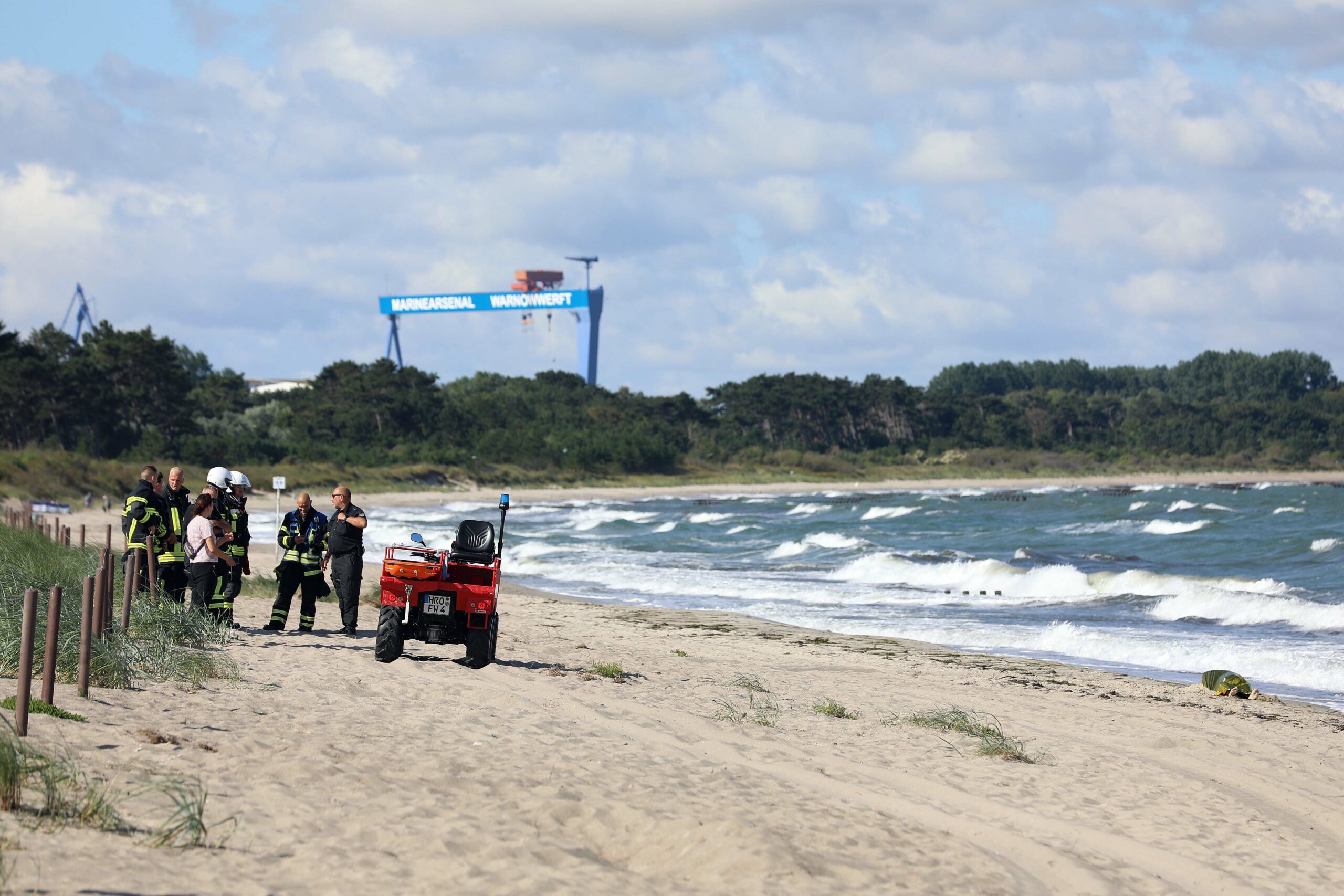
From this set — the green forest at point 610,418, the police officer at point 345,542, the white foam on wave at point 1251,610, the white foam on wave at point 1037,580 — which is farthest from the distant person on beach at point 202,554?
the green forest at point 610,418

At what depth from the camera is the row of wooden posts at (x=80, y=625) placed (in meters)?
6.09

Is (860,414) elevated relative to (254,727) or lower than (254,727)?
elevated

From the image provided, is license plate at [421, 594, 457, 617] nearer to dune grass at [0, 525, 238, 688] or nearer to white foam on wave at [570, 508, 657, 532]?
dune grass at [0, 525, 238, 688]

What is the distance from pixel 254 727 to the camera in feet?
24.7

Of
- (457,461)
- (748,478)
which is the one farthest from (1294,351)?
(457,461)

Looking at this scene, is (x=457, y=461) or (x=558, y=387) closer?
(x=457, y=461)

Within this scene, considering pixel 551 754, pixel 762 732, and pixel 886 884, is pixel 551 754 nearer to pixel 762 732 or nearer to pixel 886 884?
pixel 762 732

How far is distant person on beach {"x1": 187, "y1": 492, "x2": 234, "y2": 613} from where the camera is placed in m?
11.0

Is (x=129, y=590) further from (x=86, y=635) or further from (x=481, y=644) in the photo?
(x=481, y=644)

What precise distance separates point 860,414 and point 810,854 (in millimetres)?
104864

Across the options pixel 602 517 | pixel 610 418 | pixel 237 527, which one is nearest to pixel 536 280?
pixel 610 418

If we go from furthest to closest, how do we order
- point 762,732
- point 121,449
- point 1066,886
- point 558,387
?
point 558,387, point 121,449, point 762,732, point 1066,886

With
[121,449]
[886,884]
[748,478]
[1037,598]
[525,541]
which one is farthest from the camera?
[748,478]

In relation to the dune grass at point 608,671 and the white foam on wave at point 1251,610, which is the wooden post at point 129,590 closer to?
the dune grass at point 608,671
